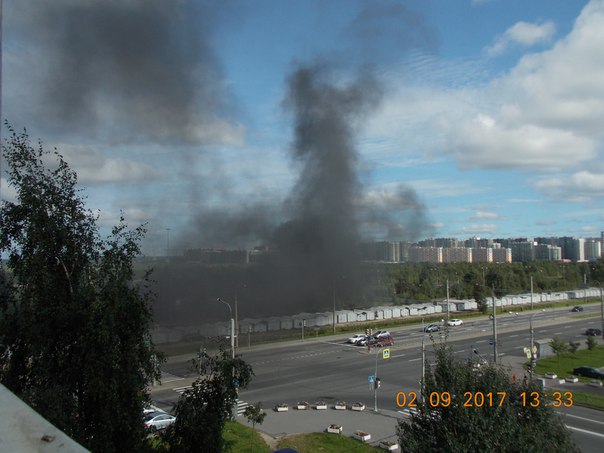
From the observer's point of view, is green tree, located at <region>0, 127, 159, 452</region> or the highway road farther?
the highway road

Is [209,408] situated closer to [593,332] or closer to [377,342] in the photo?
[377,342]

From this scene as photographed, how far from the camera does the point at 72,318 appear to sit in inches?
192

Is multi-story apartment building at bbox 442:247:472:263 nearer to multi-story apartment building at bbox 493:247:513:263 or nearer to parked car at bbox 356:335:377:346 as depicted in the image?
multi-story apartment building at bbox 493:247:513:263

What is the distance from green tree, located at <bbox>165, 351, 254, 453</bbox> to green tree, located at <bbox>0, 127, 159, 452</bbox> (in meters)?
0.42

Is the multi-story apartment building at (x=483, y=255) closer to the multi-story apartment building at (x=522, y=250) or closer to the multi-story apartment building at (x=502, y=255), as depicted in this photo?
the multi-story apartment building at (x=502, y=255)

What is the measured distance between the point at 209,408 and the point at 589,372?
22191 millimetres

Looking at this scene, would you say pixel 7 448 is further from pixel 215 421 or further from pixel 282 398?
pixel 282 398

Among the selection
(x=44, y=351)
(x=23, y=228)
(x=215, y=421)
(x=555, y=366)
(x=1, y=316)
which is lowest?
(x=555, y=366)

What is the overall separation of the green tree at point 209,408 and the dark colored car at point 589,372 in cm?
2172

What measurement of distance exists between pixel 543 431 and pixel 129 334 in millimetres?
5554

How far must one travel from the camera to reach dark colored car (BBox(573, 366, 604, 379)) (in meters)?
21.2

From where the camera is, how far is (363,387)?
19.8m

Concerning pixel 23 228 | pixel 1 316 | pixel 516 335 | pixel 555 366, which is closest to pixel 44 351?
pixel 1 316

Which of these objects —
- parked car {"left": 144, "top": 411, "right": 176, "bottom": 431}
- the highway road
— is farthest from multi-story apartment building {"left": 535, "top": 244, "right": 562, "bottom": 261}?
parked car {"left": 144, "top": 411, "right": 176, "bottom": 431}
